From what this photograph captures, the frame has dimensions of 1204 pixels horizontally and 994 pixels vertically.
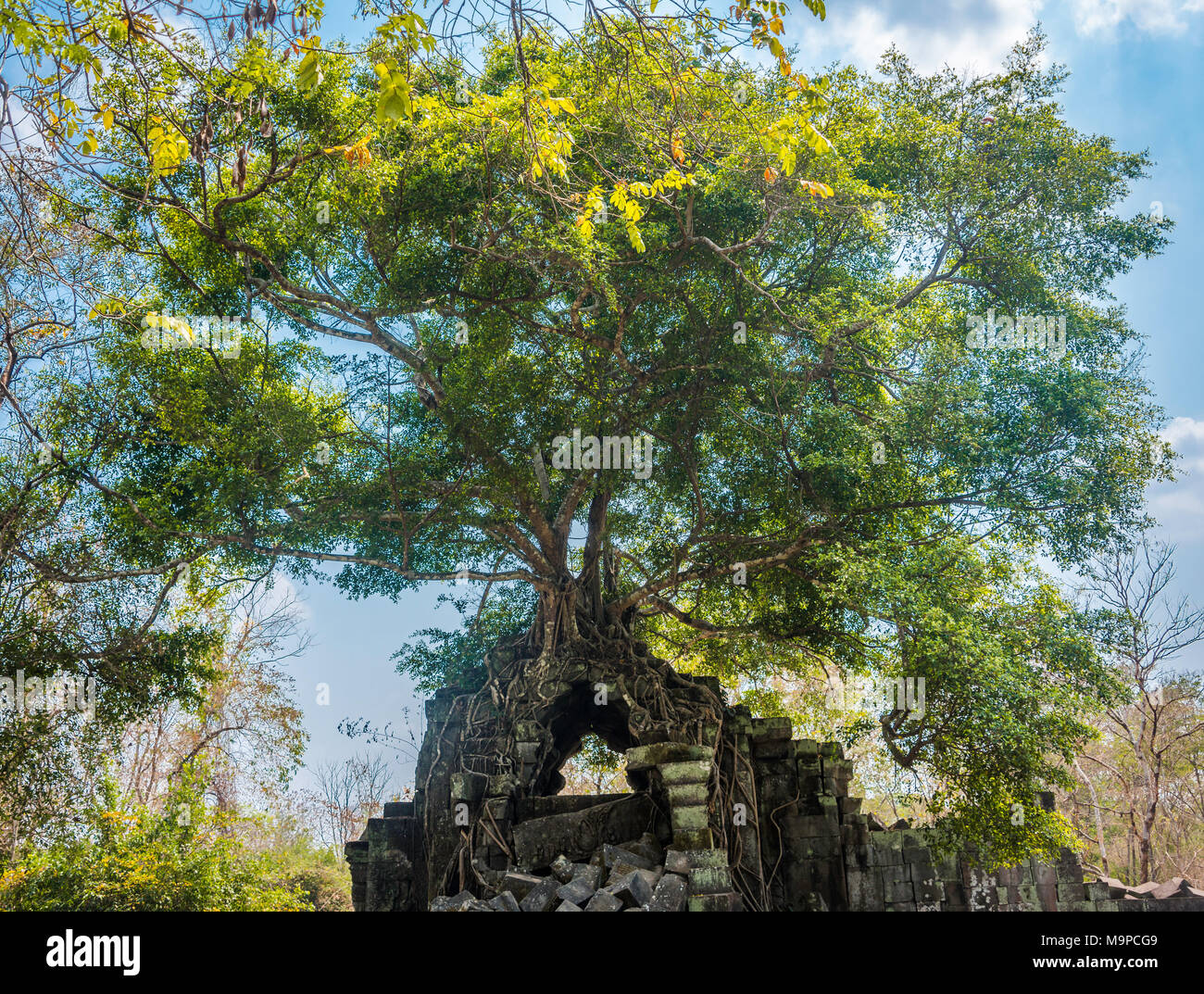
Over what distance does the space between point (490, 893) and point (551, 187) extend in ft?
22.3

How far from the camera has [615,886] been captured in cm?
747

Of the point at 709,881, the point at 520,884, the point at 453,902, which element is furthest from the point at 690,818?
the point at 453,902

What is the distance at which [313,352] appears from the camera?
1098cm

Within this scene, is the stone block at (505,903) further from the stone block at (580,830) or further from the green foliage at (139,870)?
the green foliage at (139,870)

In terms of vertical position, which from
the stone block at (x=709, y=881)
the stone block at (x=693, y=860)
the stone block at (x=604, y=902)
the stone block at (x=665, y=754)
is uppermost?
the stone block at (x=665, y=754)
